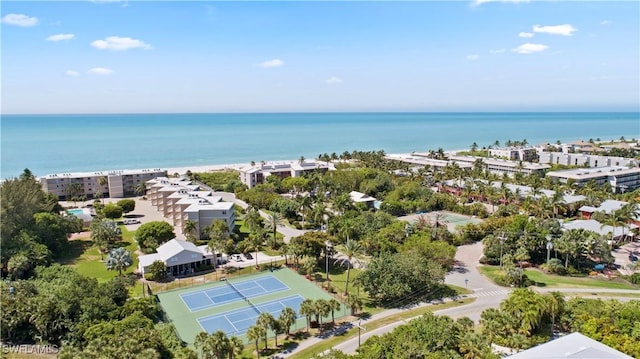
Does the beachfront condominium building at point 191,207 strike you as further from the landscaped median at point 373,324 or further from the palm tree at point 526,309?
the palm tree at point 526,309

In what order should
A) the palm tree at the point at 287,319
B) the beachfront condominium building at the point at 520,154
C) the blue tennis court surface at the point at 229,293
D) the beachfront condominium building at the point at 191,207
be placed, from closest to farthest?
the palm tree at the point at 287,319 < the blue tennis court surface at the point at 229,293 < the beachfront condominium building at the point at 191,207 < the beachfront condominium building at the point at 520,154

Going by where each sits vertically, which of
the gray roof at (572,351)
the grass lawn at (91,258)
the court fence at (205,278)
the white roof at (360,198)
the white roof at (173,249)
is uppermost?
the white roof at (360,198)

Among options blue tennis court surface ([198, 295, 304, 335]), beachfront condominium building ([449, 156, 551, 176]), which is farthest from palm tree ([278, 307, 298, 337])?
beachfront condominium building ([449, 156, 551, 176])

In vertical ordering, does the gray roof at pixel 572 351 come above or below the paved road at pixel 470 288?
above

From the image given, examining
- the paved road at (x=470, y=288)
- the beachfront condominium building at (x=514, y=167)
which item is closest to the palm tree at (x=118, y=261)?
the paved road at (x=470, y=288)

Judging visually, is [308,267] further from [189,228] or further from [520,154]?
[520,154]

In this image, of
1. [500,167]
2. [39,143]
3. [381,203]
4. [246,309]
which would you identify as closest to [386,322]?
[246,309]
